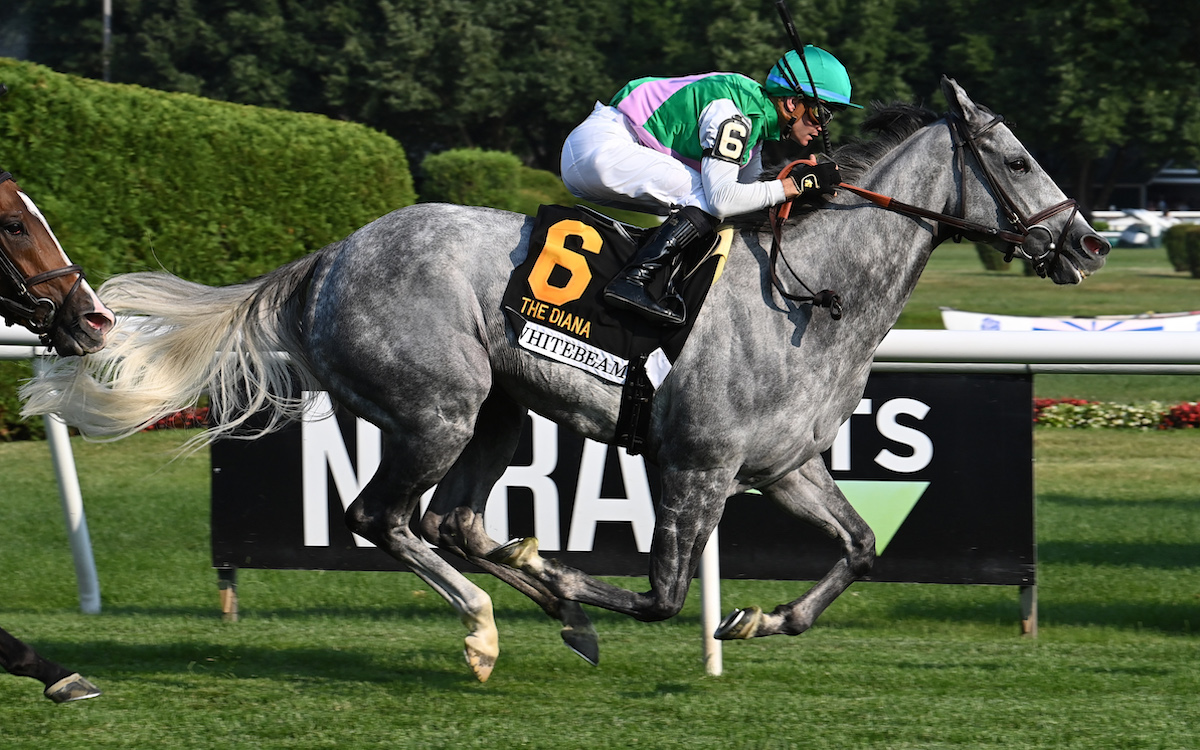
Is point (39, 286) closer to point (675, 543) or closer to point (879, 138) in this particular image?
point (675, 543)

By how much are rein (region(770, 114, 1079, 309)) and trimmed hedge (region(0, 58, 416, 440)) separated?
5.85 m

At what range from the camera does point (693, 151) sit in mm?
3877

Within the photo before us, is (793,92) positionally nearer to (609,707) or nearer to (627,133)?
(627,133)

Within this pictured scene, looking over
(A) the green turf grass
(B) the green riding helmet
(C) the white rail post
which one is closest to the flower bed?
(A) the green turf grass

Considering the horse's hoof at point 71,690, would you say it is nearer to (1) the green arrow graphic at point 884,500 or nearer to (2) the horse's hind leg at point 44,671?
(2) the horse's hind leg at point 44,671

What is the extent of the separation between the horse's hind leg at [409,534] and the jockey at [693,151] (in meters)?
0.70

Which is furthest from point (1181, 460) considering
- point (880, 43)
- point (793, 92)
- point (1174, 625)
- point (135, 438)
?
point (880, 43)

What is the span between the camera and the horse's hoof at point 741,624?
3682 mm

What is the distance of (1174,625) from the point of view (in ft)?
16.3

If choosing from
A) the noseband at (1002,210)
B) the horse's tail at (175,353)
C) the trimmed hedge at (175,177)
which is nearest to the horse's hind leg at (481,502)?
the horse's tail at (175,353)

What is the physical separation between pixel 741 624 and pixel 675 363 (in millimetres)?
726

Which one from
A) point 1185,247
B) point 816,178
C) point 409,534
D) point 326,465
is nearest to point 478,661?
point 409,534

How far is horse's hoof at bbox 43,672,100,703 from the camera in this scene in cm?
354

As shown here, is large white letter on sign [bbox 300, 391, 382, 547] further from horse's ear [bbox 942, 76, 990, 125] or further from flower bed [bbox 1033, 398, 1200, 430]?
flower bed [bbox 1033, 398, 1200, 430]
